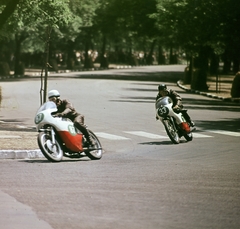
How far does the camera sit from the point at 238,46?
44.5m

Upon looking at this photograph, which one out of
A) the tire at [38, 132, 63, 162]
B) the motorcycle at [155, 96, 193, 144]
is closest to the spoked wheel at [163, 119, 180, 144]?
the motorcycle at [155, 96, 193, 144]

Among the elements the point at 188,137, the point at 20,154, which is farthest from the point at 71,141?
the point at 188,137

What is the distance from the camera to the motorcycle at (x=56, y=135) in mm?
16312

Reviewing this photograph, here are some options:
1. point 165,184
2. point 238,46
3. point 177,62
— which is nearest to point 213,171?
point 165,184

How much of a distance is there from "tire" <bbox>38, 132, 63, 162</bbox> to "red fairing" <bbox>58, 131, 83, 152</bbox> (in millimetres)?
185

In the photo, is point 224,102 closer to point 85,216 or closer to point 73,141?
point 73,141

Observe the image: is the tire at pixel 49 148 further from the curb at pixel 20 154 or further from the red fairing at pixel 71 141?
the curb at pixel 20 154

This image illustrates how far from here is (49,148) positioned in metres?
16.3

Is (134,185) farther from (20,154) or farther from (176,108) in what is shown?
(176,108)

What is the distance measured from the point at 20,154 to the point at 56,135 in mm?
973

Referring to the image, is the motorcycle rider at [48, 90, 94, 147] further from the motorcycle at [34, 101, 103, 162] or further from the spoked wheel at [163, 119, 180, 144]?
the spoked wheel at [163, 119, 180, 144]

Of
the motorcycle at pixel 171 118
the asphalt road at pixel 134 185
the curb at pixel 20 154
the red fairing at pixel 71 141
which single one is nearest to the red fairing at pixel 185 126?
the motorcycle at pixel 171 118

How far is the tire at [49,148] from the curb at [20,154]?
0.98 metres

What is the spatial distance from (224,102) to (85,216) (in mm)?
32592
